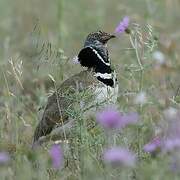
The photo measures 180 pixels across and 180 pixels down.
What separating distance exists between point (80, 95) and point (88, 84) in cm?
105

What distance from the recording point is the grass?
13.3 feet

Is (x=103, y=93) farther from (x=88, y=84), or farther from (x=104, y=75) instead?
(x=104, y=75)

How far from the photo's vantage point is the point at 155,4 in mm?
7367

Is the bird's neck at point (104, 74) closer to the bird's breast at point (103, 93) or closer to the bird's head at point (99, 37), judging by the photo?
the bird's breast at point (103, 93)

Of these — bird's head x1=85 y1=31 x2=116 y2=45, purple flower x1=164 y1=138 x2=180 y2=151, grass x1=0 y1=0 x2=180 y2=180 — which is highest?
bird's head x1=85 y1=31 x2=116 y2=45

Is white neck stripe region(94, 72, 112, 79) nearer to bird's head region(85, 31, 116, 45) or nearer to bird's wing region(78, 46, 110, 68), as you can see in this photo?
bird's wing region(78, 46, 110, 68)

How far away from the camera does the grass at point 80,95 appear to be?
13.3 feet

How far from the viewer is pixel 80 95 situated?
442cm

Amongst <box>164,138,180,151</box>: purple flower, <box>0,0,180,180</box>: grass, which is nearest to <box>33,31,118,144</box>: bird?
<box>0,0,180,180</box>: grass

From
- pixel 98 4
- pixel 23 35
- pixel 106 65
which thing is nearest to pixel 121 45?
pixel 98 4

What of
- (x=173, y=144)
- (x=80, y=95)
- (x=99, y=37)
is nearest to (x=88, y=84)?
(x=99, y=37)

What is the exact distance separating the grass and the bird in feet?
0.37

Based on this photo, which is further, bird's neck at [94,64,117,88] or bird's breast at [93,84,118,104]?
bird's neck at [94,64,117,88]

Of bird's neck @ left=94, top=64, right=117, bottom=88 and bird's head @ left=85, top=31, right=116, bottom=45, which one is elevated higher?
bird's head @ left=85, top=31, right=116, bottom=45
